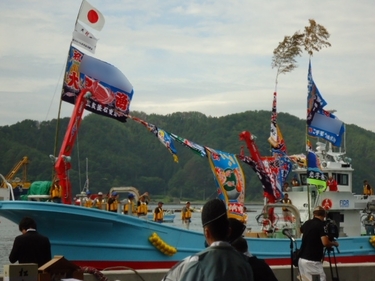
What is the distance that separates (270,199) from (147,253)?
5.40 meters

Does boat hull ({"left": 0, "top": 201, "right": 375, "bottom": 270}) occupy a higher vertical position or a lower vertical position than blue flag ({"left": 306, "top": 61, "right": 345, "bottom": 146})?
lower

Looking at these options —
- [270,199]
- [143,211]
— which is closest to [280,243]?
[270,199]

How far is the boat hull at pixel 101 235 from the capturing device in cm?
1700

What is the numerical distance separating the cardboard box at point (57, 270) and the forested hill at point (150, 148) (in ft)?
268

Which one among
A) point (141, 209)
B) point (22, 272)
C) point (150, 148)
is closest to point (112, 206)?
point (141, 209)

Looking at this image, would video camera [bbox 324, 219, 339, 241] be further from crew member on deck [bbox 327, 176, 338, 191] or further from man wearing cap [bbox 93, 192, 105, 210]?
crew member on deck [bbox 327, 176, 338, 191]

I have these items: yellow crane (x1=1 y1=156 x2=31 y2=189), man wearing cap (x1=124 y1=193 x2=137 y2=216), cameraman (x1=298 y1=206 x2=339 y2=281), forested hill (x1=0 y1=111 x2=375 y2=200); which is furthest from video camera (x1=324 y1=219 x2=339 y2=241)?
forested hill (x1=0 y1=111 x2=375 y2=200)

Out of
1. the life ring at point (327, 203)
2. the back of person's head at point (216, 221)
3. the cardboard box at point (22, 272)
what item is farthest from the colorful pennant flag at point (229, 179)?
the back of person's head at point (216, 221)

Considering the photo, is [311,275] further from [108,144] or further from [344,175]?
[108,144]

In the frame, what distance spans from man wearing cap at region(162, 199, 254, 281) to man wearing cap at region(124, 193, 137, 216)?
50.0 feet

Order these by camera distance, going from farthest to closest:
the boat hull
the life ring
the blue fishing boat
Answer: the life ring
the blue fishing boat
the boat hull

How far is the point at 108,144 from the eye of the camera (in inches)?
4481

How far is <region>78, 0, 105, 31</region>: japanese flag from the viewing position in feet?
59.8

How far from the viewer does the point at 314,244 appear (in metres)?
10.7
